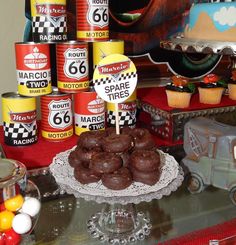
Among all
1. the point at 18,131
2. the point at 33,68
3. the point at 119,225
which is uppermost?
the point at 33,68

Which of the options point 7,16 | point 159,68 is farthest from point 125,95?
point 159,68

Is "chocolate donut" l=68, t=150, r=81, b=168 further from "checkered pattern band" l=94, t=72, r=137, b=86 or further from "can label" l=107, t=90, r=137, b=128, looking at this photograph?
"can label" l=107, t=90, r=137, b=128

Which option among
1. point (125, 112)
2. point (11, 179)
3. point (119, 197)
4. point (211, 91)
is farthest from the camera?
point (211, 91)

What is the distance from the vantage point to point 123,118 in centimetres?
140

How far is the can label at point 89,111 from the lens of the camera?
52.1 inches

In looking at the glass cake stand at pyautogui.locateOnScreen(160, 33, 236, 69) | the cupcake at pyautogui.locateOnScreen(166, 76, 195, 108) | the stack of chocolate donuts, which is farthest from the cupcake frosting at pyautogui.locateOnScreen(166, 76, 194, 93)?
the stack of chocolate donuts

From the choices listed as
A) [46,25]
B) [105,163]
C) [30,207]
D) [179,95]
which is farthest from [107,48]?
[30,207]

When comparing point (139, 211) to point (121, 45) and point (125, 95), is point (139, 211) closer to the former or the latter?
point (125, 95)

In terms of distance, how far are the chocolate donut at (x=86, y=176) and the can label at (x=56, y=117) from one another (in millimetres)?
454

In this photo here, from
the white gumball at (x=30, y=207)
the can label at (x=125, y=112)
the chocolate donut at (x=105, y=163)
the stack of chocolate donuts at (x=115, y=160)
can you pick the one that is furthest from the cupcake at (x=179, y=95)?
the white gumball at (x=30, y=207)

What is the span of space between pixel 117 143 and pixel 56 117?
1.60 ft

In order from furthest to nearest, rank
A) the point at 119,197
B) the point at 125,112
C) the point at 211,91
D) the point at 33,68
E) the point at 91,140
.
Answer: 1. the point at 211,91
2. the point at 125,112
3. the point at 33,68
4. the point at 91,140
5. the point at 119,197

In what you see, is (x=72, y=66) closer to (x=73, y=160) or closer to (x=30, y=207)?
(x=73, y=160)

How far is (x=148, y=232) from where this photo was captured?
0.97 m
